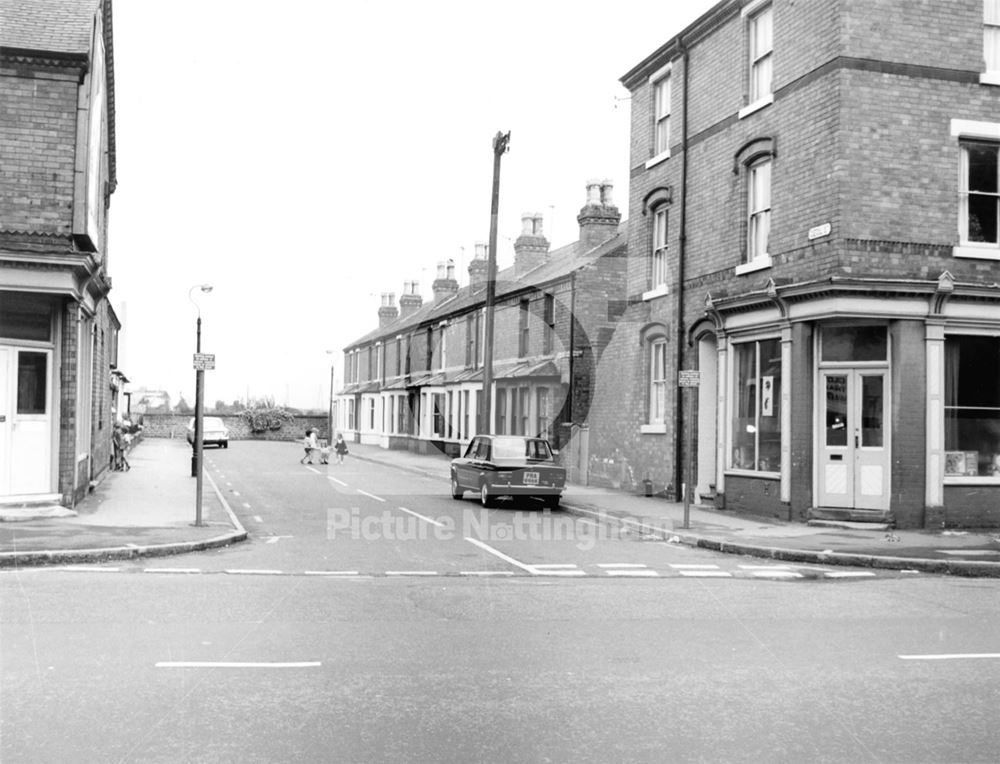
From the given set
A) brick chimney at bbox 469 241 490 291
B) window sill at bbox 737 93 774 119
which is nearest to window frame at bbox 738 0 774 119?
window sill at bbox 737 93 774 119

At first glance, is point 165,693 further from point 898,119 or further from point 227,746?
point 898,119

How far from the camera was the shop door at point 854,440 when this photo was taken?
17.4 m

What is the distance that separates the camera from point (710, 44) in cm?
2192

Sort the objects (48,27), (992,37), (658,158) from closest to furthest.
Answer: (48,27)
(992,37)
(658,158)

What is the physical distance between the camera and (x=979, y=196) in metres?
17.8

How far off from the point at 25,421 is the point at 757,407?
1319 cm

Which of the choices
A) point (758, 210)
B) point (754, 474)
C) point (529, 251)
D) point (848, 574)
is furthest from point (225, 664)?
point (529, 251)

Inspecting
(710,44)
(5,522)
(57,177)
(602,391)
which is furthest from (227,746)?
(602,391)

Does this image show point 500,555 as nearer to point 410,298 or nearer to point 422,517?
point 422,517

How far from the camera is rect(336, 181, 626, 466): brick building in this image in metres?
29.7

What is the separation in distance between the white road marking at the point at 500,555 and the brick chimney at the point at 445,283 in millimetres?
Answer: 38268

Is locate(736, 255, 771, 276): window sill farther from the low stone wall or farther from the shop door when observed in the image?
the low stone wall

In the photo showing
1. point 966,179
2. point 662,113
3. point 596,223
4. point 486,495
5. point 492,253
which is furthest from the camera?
point 596,223

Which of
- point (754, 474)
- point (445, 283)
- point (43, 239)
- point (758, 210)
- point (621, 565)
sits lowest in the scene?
point (621, 565)
